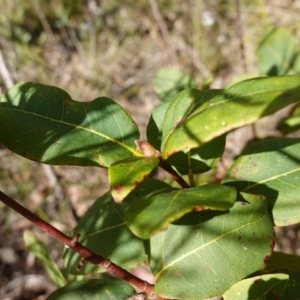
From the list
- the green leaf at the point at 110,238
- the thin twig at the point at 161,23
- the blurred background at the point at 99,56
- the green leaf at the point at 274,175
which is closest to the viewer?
the green leaf at the point at 274,175

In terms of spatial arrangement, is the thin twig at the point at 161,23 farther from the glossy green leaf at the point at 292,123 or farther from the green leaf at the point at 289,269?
the green leaf at the point at 289,269

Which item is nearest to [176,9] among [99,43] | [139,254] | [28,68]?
[99,43]

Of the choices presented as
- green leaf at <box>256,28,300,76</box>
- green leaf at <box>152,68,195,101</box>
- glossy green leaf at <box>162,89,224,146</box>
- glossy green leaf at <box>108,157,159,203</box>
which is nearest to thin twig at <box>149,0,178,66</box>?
green leaf at <box>152,68,195,101</box>

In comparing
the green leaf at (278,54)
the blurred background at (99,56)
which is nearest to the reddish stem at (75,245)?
the green leaf at (278,54)

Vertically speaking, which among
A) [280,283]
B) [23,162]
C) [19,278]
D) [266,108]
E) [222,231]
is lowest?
[19,278]

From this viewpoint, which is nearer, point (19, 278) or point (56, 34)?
point (19, 278)

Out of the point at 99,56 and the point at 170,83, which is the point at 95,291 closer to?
the point at 170,83

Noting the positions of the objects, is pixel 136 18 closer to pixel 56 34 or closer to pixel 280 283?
pixel 56 34
